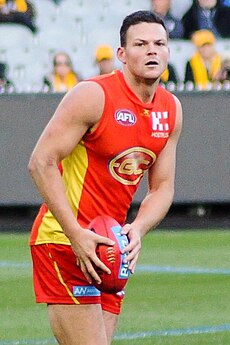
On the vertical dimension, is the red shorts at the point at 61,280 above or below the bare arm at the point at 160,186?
below

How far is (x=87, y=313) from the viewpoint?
5562 millimetres

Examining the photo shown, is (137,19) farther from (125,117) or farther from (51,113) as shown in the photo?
(51,113)

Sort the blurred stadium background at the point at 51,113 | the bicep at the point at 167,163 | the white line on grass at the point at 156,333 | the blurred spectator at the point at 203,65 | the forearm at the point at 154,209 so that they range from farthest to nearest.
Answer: the blurred spectator at the point at 203,65, the blurred stadium background at the point at 51,113, the white line on grass at the point at 156,333, the bicep at the point at 167,163, the forearm at the point at 154,209

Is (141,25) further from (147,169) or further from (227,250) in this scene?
(227,250)

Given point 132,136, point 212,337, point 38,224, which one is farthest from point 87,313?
point 212,337

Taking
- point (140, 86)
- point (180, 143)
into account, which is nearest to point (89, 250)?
point (140, 86)

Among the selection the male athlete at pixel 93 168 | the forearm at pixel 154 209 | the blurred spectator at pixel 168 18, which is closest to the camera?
the male athlete at pixel 93 168

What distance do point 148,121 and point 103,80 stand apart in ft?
0.99

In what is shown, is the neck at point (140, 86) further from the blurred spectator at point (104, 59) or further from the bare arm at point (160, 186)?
the blurred spectator at point (104, 59)

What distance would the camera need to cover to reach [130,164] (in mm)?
5609

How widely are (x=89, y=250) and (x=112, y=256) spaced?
0.37ft

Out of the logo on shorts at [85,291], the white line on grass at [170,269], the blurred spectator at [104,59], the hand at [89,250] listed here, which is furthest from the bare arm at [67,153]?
the blurred spectator at [104,59]

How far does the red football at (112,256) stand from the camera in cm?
531

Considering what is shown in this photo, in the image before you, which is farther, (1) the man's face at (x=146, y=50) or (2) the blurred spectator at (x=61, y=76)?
(2) the blurred spectator at (x=61, y=76)
